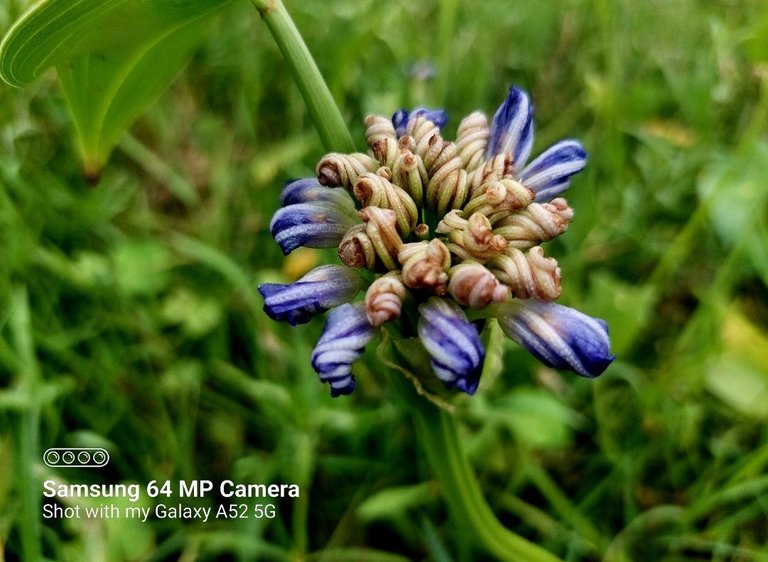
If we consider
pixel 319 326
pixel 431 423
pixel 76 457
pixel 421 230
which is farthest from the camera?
pixel 319 326

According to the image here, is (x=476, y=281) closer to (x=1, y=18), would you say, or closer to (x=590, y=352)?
(x=590, y=352)

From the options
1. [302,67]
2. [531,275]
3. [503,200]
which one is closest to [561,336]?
[531,275]

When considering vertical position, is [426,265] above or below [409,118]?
below

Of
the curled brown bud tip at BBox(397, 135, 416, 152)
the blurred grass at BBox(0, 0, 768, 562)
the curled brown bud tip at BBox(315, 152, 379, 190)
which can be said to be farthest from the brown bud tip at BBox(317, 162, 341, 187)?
the blurred grass at BBox(0, 0, 768, 562)

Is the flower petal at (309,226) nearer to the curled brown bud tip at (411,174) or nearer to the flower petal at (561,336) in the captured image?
the curled brown bud tip at (411,174)

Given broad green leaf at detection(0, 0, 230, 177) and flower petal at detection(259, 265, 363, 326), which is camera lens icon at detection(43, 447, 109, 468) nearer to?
broad green leaf at detection(0, 0, 230, 177)

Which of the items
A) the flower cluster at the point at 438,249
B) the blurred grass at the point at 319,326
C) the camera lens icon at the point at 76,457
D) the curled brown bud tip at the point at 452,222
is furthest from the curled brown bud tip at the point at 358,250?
the camera lens icon at the point at 76,457

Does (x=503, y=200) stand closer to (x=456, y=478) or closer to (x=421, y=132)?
(x=421, y=132)
